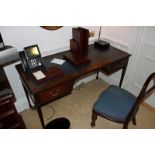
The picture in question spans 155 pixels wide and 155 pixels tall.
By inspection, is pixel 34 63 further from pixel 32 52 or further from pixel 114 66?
pixel 114 66

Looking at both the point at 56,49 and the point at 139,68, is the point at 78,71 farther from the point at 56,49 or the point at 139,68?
the point at 139,68

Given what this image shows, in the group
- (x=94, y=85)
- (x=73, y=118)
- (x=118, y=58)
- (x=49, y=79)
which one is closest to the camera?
(x=49, y=79)

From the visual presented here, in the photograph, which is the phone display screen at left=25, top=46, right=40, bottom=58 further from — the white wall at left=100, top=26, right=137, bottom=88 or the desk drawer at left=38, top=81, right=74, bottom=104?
the white wall at left=100, top=26, right=137, bottom=88

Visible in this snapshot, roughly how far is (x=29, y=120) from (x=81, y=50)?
1166 mm

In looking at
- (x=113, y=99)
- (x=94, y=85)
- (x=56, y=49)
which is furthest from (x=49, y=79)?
(x=94, y=85)

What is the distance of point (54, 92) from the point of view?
4.79ft

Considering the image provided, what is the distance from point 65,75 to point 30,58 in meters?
0.41

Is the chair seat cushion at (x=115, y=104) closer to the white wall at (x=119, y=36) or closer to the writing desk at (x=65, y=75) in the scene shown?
the writing desk at (x=65, y=75)

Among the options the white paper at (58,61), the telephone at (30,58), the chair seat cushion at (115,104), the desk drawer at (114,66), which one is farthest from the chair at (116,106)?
the telephone at (30,58)

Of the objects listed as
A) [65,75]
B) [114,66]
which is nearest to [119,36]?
[114,66]

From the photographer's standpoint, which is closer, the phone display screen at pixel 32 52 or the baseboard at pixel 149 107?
the phone display screen at pixel 32 52

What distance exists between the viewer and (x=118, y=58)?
1.83m

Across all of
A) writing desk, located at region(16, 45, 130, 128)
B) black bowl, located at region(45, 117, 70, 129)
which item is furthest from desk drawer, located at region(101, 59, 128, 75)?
black bowl, located at region(45, 117, 70, 129)

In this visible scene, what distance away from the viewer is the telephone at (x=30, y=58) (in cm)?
148
